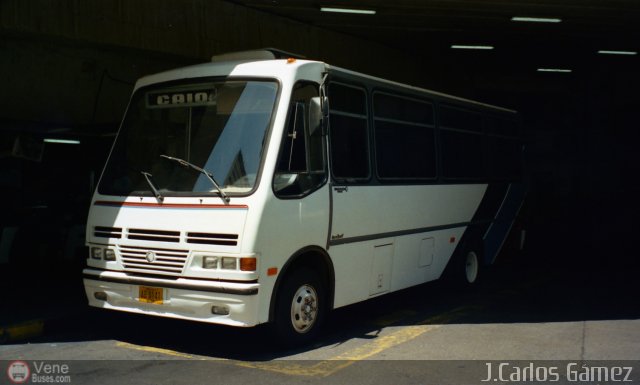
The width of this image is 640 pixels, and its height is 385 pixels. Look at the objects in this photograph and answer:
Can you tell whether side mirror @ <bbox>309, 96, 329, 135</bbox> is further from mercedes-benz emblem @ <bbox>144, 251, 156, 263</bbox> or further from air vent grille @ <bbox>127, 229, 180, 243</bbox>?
mercedes-benz emblem @ <bbox>144, 251, 156, 263</bbox>

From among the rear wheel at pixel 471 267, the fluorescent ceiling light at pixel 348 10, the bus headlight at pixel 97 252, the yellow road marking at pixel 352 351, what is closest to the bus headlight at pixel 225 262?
the yellow road marking at pixel 352 351

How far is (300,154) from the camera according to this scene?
7258 millimetres

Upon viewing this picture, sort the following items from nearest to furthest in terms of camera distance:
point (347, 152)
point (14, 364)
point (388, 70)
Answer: point (14, 364) < point (347, 152) < point (388, 70)

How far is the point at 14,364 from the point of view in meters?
6.61

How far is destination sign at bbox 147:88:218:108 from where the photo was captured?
7.39 m

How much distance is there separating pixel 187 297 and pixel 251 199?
3.48ft

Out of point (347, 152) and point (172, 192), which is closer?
point (172, 192)

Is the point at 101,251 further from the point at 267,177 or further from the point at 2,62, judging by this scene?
the point at 2,62

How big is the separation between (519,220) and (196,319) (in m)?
7.45

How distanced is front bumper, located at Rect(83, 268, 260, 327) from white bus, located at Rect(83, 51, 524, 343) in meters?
0.01

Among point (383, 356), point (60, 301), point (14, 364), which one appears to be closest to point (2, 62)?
point (60, 301)

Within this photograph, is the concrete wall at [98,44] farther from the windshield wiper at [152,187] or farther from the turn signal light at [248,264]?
the turn signal light at [248,264]

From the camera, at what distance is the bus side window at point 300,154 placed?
702 centimetres

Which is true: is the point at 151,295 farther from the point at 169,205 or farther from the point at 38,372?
the point at 38,372
